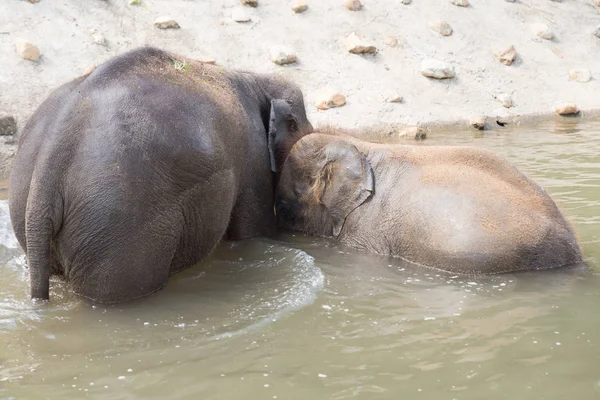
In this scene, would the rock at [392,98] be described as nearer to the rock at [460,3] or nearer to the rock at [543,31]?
the rock at [460,3]

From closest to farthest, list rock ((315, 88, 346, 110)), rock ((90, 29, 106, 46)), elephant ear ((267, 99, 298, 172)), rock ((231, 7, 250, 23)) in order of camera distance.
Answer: elephant ear ((267, 99, 298, 172)), rock ((90, 29, 106, 46)), rock ((315, 88, 346, 110)), rock ((231, 7, 250, 23))

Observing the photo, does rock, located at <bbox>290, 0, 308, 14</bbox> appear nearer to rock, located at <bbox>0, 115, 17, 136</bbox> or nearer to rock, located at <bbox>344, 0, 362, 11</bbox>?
rock, located at <bbox>344, 0, 362, 11</bbox>

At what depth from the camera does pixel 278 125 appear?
6355 mm

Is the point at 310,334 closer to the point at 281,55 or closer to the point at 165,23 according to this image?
the point at 281,55

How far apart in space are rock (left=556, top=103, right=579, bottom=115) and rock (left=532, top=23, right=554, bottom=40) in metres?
2.08

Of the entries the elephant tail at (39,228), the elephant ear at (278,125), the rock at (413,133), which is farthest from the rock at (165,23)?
the elephant tail at (39,228)

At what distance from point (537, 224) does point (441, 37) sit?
7.97m

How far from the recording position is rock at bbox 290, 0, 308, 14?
12133mm

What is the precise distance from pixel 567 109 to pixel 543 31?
2225 millimetres

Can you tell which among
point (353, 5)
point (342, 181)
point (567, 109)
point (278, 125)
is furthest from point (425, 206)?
point (353, 5)

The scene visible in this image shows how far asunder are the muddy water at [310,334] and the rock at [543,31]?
8231mm

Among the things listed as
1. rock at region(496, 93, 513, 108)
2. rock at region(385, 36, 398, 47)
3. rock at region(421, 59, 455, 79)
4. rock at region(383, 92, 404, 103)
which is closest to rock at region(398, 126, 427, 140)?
rock at region(383, 92, 404, 103)

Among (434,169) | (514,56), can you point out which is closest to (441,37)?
(514,56)

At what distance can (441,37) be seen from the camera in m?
12.6
